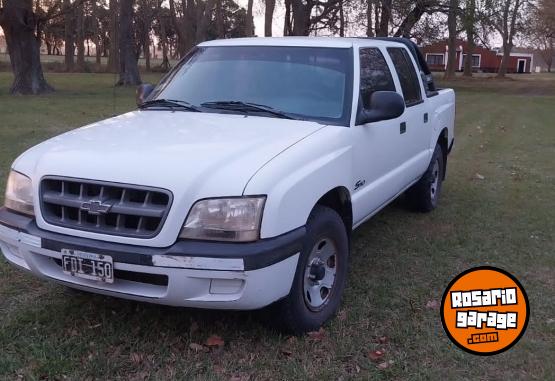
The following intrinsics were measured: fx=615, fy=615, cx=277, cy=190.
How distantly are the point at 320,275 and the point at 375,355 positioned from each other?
56 cm

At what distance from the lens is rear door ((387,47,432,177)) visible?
17.5ft

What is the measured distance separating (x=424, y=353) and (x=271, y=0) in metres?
25.1

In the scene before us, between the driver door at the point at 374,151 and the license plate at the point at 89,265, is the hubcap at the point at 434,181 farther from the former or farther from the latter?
the license plate at the point at 89,265

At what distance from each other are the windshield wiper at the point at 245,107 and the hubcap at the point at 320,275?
0.95 meters

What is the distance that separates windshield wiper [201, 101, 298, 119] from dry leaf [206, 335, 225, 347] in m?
1.51

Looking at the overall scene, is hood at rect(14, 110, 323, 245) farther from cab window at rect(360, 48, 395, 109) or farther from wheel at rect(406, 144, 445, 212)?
wheel at rect(406, 144, 445, 212)

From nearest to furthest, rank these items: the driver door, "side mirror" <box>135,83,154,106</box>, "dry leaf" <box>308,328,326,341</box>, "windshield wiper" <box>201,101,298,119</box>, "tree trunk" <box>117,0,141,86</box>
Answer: "dry leaf" <box>308,328,326,341</box> < "windshield wiper" <box>201,101,298,119</box> < the driver door < "side mirror" <box>135,83,154,106</box> < "tree trunk" <box>117,0,141,86</box>

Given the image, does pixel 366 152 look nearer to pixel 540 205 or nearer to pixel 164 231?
pixel 164 231

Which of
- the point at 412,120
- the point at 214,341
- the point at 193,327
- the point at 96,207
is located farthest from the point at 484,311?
the point at 412,120

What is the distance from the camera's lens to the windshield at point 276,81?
14.0 feet

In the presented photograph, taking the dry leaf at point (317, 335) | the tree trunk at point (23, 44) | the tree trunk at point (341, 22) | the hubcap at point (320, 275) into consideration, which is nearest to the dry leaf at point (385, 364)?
the dry leaf at point (317, 335)

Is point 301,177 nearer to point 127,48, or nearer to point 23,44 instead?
point 23,44

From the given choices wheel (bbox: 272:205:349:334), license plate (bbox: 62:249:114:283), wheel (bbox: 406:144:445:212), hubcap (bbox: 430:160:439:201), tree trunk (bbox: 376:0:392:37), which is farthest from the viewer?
tree trunk (bbox: 376:0:392:37)

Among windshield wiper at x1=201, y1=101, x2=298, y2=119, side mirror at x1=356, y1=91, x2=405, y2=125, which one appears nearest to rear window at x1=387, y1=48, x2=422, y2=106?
side mirror at x1=356, y1=91, x2=405, y2=125
